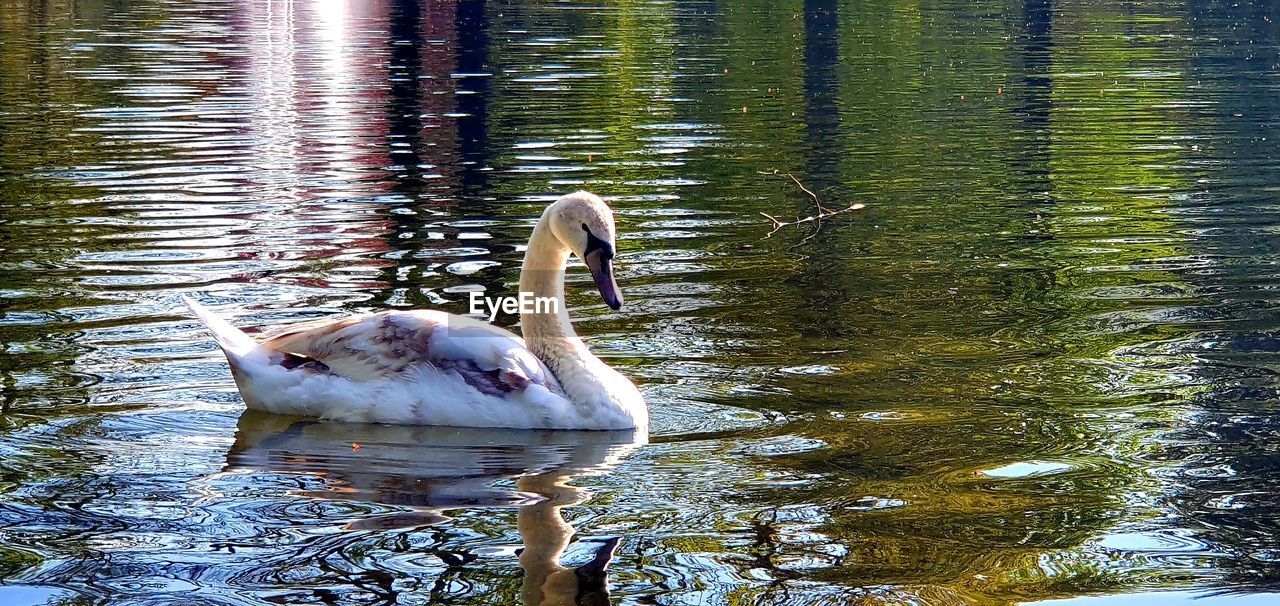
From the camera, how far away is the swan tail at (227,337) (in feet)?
28.8

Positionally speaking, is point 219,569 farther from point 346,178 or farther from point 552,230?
point 346,178

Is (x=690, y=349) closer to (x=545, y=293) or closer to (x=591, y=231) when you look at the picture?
(x=545, y=293)

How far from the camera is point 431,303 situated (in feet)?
37.2

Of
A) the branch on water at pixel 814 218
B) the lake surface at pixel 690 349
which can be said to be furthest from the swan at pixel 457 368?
the branch on water at pixel 814 218

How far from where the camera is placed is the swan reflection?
6.52 m

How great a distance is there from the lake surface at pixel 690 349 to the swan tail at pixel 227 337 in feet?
1.15

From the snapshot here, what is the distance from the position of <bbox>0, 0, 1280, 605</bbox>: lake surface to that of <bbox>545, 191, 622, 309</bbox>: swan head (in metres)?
0.85

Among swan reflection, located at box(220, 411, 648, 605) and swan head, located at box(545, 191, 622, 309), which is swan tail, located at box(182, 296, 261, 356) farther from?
swan head, located at box(545, 191, 622, 309)

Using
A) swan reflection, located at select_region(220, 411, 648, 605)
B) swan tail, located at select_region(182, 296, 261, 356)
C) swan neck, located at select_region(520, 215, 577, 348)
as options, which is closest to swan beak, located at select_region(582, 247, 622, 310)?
swan neck, located at select_region(520, 215, 577, 348)

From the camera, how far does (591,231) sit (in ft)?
28.8

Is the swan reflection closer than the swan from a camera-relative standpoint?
Yes

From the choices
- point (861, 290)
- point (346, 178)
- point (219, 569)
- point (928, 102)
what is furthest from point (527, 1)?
point (219, 569)

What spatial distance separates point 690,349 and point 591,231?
5.75ft

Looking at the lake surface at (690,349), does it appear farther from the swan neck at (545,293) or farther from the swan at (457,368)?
the swan neck at (545,293)
